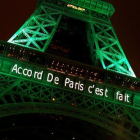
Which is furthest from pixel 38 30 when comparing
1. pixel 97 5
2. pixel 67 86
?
pixel 97 5

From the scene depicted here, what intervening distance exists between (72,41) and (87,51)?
3267 millimetres

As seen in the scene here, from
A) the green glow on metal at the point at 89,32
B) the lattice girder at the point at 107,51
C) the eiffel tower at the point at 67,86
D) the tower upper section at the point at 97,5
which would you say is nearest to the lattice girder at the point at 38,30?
the green glow on metal at the point at 89,32

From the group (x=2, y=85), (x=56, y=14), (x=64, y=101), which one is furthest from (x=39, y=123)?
(x=56, y=14)

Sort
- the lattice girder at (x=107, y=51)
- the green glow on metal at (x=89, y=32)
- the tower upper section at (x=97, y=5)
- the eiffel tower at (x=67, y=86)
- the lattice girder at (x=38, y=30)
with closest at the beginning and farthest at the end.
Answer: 1. the eiffel tower at (x=67, y=86)
2. the lattice girder at (x=38, y=30)
3. the green glow on metal at (x=89, y=32)
4. the lattice girder at (x=107, y=51)
5. the tower upper section at (x=97, y=5)

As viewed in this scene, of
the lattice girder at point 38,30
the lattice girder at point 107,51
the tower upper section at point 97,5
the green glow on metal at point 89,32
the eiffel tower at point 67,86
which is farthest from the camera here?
the tower upper section at point 97,5

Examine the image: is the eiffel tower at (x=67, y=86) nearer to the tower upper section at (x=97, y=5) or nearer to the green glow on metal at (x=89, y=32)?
the green glow on metal at (x=89, y=32)

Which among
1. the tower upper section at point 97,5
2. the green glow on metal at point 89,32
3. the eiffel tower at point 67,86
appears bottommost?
the eiffel tower at point 67,86

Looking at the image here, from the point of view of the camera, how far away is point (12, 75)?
1930 centimetres

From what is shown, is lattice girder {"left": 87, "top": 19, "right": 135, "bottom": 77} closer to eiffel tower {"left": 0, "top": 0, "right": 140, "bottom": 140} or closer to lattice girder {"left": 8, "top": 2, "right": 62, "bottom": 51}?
eiffel tower {"left": 0, "top": 0, "right": 140, "bottom": 140}

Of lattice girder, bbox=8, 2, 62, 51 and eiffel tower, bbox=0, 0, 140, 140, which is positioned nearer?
eiffel tower, bbox=0, 0, 140, 140

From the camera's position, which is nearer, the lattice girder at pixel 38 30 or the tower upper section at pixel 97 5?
the lattice girder at pixel 38 30

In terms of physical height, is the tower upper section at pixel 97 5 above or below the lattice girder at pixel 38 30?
above

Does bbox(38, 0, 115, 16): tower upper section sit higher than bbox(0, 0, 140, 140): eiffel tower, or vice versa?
bbox(38, 0, 115, 16): tower upper section

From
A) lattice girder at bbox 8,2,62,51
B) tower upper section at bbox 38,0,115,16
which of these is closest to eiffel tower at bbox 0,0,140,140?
lattice girder at bbox 8,2,62,51
